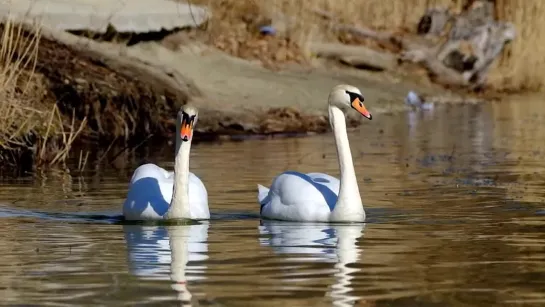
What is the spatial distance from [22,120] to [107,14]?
21.2ft

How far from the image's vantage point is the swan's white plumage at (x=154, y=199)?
34.9 feet

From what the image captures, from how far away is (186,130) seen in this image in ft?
34.1

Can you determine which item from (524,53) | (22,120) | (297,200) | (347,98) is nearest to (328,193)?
(297,200)

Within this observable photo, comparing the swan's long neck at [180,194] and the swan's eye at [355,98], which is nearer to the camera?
the swan's long neck at [180,194]

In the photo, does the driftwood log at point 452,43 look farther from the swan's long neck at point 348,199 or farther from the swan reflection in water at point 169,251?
the swan reflection in water at point 169,251

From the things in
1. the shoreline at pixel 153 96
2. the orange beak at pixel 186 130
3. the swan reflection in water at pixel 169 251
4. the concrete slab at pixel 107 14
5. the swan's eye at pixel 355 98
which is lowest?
the swan reflection in water at pixel 169 251

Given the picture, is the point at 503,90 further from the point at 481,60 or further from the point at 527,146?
the point at 527,146

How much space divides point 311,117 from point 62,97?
4076 mm

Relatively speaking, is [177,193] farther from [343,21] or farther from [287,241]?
[343,21]

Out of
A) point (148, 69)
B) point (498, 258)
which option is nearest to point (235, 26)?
point (148, 69)

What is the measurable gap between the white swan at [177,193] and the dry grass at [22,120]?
3177 mm

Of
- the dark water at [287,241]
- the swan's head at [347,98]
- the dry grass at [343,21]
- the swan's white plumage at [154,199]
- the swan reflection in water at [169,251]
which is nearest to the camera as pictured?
the dark water at [287,241]

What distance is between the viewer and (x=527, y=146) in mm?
17656

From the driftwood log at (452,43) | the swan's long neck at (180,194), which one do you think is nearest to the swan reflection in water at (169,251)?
the swan's long neck at (180,194)
